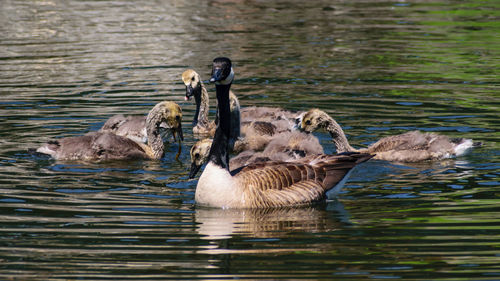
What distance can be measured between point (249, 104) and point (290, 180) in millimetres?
7337

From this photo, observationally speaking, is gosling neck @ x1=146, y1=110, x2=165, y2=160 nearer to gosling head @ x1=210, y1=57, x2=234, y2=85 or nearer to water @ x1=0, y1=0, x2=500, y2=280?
water @ x1=0, y1=0, x2=500, y2=280

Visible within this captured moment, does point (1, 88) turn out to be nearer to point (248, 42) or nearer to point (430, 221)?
point (248, 42)

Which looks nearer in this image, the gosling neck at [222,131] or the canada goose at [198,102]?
the gosling neck at [222,131]

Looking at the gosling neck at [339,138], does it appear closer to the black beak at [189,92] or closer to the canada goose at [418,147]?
the canada goose at [418,147]

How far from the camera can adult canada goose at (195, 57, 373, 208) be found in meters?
11.5

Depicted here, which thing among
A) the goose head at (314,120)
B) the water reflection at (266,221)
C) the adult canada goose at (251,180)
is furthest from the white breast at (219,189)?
the goose head at (314,120)

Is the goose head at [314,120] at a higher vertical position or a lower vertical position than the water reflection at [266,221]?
higher

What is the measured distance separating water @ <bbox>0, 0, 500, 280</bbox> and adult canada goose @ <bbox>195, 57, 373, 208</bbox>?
0.18m

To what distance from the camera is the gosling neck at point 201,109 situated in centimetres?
1750

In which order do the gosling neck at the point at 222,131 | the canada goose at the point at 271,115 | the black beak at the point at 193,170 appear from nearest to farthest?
1. the gosling neck at the point at 222,131
2. the black beak at the point at 193,170
3. the canada goose at the point at 271,115

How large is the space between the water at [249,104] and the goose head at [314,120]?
92 centimetres

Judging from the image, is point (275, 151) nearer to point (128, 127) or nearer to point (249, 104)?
point (128, 127)

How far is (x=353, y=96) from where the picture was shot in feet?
61.8

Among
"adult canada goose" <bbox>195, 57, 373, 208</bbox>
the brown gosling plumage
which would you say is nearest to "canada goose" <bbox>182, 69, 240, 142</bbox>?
the brown gosling plumage
